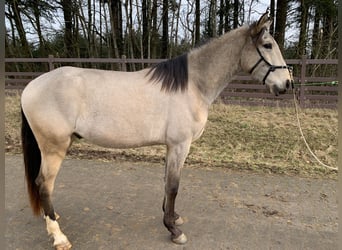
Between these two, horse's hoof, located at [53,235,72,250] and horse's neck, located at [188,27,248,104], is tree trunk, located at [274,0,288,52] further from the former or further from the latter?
horse's hoof, located at [53,235,72,250]

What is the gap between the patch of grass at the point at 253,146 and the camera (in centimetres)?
444

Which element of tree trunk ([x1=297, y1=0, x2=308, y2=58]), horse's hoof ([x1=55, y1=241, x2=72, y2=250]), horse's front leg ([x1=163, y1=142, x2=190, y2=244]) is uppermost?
tree trunk ([x1=297, y1=0, x2=308, y2=58])

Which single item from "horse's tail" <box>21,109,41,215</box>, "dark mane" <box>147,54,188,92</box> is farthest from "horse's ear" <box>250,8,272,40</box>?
"horse's tail" <box>21,109,41,215</box>

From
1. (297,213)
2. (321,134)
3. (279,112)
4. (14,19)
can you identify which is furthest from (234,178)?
(14,19)

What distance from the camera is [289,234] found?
268 cm

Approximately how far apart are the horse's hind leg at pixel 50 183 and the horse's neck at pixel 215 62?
4.40 feet

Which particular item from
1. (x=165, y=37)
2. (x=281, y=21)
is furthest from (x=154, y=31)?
(x=281, y=21)

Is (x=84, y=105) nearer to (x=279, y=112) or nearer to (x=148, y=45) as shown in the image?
(x=279, y=112)

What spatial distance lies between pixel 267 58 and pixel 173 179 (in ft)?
4.54

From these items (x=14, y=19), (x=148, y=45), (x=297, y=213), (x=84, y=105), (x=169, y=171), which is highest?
(x=14, y=19)

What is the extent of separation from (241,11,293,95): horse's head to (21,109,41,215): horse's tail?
2.19m

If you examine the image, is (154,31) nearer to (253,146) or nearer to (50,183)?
(253,146)

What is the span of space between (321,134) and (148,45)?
10406mm

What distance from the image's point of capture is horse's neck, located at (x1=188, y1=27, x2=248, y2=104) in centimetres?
258
